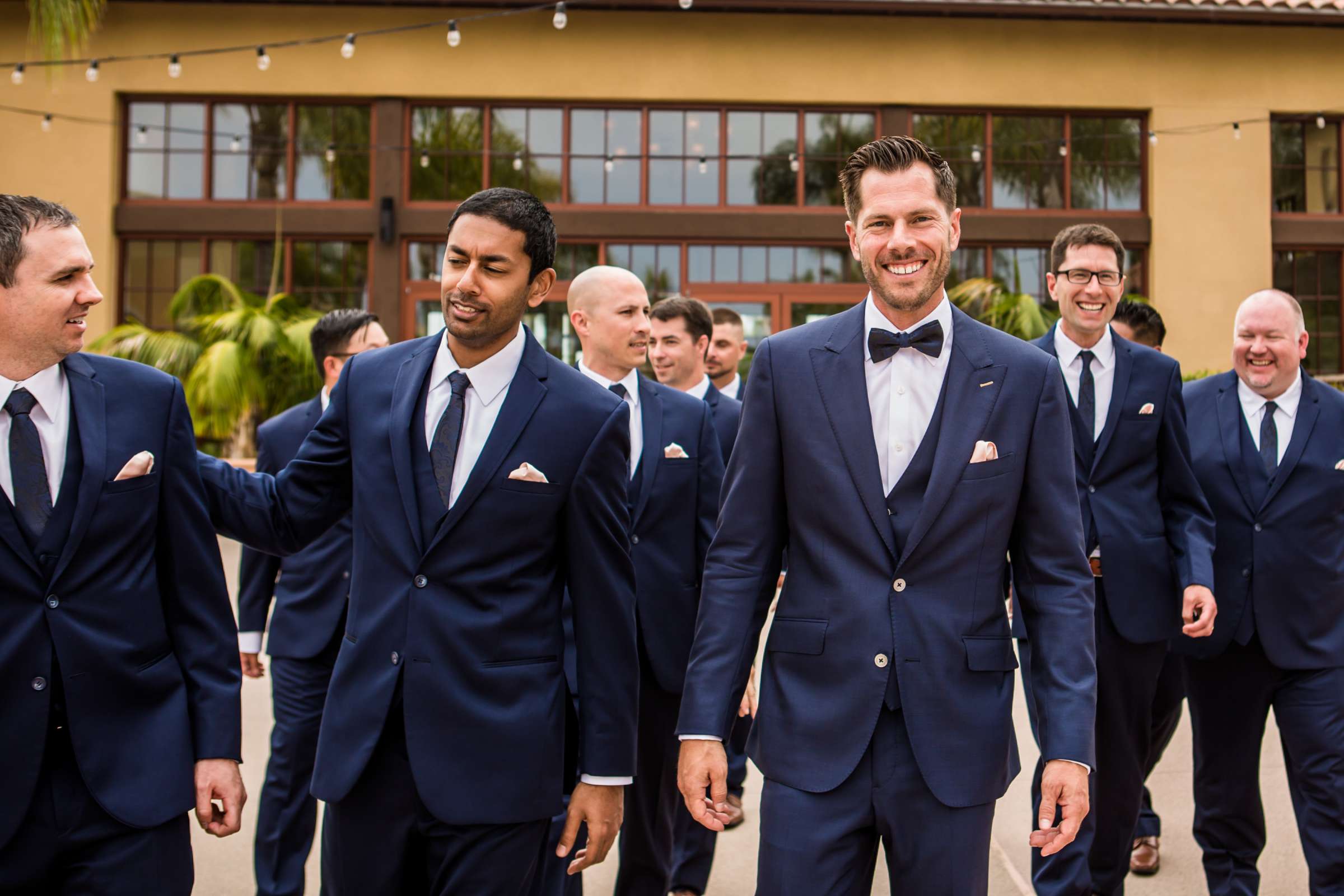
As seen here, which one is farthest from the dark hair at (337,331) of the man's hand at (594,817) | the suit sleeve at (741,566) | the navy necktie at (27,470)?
the man's hand at (594,817)

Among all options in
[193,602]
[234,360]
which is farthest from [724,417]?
[234,360]

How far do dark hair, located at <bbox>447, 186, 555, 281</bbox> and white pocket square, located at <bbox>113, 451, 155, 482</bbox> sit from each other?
0.88 m

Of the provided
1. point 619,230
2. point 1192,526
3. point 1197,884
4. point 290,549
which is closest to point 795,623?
point 290,549

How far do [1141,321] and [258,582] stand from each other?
4.36m

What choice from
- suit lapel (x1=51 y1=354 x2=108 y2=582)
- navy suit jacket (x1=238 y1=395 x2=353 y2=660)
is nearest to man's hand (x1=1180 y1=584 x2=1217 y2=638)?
navy suit jacket (x1=238 y1=395 x2=353 y2=660)

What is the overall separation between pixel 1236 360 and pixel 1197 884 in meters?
2.30

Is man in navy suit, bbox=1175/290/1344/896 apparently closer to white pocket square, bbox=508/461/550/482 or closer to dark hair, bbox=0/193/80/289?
white pocket square, bbox=508/461/550/482

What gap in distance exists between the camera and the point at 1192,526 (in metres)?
4.32

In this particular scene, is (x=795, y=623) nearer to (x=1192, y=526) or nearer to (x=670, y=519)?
(x=670, y=519)

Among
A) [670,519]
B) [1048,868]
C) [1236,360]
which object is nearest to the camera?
[1048,868]

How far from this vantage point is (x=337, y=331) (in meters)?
5.18

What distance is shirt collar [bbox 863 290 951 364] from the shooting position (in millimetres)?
2805

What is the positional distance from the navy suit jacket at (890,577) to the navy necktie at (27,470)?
1.51m

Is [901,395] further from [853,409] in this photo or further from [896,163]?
[896,163]
